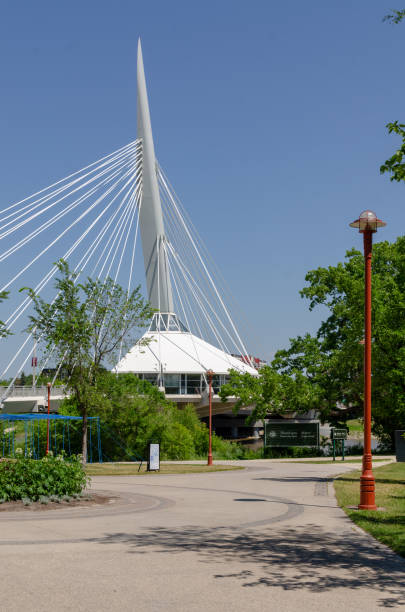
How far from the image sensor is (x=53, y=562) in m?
8.53

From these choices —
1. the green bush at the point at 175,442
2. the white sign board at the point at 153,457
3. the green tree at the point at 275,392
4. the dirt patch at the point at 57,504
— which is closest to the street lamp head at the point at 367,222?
the dirt patch at the point at 57,504

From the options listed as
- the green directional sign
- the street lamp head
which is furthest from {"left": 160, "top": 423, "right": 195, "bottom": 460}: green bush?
the street lamp head

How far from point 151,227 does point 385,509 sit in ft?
195

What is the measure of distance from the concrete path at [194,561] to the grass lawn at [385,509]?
0.29 metres

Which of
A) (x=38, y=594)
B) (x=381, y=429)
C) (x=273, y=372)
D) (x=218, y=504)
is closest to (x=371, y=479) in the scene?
(x=218, y=504)

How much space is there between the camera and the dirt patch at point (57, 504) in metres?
14.3

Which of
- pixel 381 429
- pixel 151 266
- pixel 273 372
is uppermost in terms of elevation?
pixel 151 266

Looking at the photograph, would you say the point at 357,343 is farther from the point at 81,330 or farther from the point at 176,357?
the point at 176,357

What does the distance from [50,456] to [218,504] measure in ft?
13.9

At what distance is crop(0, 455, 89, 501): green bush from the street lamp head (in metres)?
8.71

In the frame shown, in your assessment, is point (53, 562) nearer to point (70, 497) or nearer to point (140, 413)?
point (70, 497)

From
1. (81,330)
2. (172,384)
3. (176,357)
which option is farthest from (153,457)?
(176,357)

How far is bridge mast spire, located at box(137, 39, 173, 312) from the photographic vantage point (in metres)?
71.4

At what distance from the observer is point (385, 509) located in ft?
48.8
